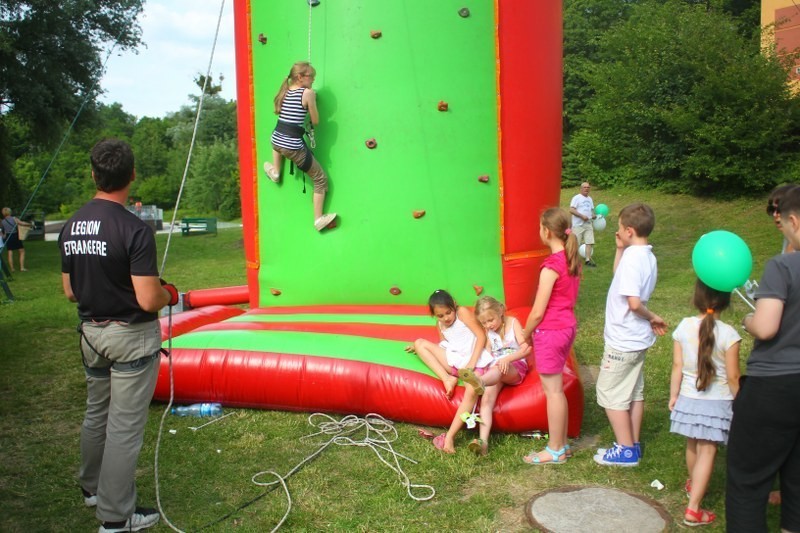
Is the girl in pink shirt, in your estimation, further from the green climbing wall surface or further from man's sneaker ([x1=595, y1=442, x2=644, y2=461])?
the green climbing wall surface

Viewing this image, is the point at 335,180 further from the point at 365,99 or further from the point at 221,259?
the point at 221,259

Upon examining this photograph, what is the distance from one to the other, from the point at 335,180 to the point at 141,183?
157 ft

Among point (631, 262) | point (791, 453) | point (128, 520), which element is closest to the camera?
point (791, 453)

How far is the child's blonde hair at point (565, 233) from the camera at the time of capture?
13.6 ft

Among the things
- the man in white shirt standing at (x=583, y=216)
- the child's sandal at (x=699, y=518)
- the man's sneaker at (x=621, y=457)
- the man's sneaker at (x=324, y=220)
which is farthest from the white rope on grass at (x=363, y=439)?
the man in white shirt standing at (x=583, y=216)

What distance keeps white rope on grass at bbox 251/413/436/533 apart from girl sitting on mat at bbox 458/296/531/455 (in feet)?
1.65

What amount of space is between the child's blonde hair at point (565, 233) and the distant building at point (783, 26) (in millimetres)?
16968

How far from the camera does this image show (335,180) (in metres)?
5.86

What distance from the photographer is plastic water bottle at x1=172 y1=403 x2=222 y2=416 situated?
201 inches

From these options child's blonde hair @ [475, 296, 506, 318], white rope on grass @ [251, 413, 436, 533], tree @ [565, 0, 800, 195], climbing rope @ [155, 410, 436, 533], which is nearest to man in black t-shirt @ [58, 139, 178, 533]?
climbing rope @ [155, 410, 436, 533]

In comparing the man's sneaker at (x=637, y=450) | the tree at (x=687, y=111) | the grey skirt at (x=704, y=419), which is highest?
the tree at (x=687, y=111)

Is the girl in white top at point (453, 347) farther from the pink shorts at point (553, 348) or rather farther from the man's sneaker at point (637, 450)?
the man's sneaker at point (637, 450)

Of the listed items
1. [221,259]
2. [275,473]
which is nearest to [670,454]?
[275,473]

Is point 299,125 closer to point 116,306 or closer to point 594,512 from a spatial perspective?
point 116,306
